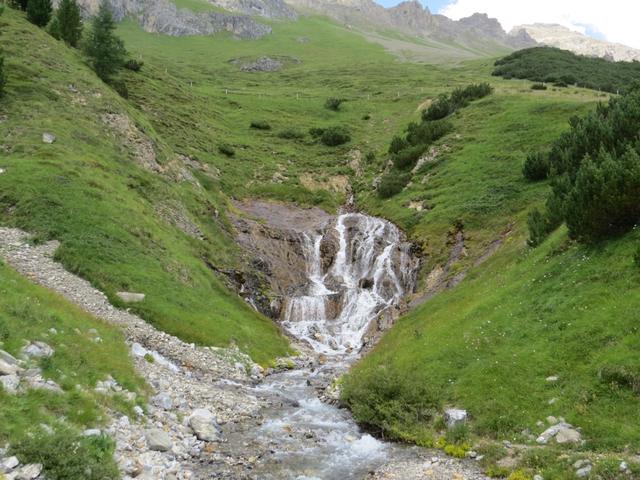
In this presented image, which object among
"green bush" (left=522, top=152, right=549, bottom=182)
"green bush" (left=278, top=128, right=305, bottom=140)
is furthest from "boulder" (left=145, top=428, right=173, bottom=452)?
"green bush" (left=278, top=128, right=305, bottom=140)

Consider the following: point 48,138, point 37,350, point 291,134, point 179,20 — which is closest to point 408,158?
point 291,134

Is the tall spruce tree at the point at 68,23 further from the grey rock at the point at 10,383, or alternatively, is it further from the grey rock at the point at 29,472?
the grey rock at the point at 29,472

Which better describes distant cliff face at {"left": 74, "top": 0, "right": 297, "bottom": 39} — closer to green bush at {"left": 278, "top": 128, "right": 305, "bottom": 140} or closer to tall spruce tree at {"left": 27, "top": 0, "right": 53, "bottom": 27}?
tall spruce tree at {"left": 27, "top": 0, "right": 53, "bottom": 27}

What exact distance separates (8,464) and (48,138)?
35.0 meters

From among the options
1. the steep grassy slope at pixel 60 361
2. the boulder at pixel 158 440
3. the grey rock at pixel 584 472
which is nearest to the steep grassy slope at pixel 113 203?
the steep grassy slope at pixel 60 361

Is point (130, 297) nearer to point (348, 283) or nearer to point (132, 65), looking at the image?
point (348, 283)

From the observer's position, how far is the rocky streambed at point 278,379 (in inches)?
561

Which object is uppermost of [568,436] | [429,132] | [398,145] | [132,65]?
[132,65]

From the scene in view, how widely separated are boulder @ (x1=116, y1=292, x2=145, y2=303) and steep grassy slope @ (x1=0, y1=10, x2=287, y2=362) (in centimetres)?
35

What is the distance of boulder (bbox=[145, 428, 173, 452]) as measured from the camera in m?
13.8

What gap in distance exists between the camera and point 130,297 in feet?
83.4

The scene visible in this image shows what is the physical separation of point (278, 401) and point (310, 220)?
1337 inches

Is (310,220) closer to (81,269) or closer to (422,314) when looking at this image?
(422,314)

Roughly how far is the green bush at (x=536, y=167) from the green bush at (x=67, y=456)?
4179cm
